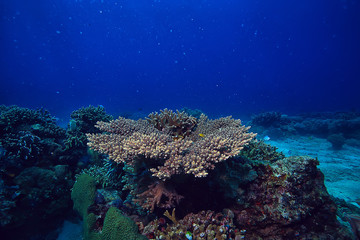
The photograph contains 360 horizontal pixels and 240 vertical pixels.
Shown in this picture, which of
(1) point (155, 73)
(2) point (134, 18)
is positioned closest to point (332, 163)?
(2) point (134, 18)

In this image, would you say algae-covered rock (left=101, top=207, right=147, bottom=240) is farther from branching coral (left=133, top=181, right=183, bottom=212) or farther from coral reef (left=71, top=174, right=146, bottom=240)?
branching coral (left=133, top=181, right=183, bottom=212)

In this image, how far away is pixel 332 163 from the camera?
954cm

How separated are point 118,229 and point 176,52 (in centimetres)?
16957

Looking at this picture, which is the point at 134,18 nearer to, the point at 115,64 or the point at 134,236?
the point at 115,64

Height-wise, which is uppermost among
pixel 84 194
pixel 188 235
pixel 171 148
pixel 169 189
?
pixel 171 148

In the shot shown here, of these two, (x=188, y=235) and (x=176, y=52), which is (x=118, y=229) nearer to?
(x=188, y=235)

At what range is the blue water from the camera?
53406 mm

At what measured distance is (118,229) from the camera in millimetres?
3023

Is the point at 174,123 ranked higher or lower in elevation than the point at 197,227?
higher

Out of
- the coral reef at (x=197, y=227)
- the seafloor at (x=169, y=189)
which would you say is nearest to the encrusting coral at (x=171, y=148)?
the seafloor at (x=169, y=189)

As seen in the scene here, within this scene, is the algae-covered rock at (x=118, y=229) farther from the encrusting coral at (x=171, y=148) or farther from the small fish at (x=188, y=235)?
the encrusting coral at (x=171, y=148)

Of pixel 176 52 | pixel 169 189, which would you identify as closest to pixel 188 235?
pixel 169 189

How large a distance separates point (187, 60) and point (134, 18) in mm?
87978

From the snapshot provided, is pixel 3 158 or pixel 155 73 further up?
pixel 155 73
